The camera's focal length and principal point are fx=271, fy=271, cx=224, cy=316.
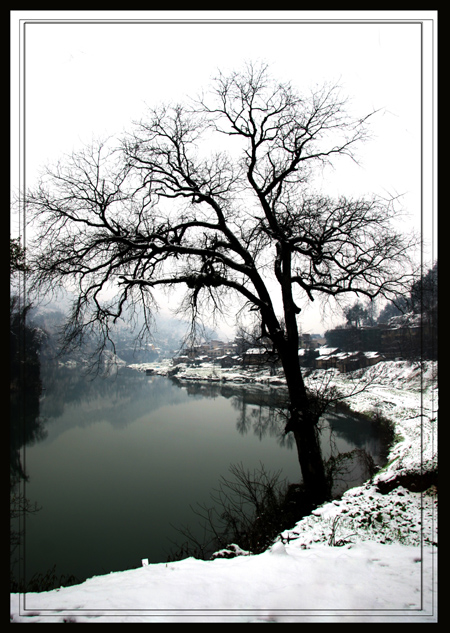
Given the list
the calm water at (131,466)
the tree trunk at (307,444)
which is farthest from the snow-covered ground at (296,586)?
the calm water at (131,466)

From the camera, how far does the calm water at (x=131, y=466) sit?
16.9ft

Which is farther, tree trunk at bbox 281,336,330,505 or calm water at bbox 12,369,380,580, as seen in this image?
calm water at bbox 12,369,380,580

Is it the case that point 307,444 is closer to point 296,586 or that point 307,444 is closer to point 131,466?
point 296,586

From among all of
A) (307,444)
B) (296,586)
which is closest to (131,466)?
(307,444)

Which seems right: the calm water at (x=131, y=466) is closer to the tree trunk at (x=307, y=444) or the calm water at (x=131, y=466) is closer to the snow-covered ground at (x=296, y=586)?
the tree trunk at (x=307, y=444)

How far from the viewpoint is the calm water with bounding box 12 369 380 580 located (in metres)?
5.16

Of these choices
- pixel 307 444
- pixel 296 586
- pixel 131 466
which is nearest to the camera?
pixel 296 586

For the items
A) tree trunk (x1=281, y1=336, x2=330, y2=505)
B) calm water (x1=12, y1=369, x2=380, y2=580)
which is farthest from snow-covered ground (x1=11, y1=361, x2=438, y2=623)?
calm water (x1=12, y1=369, x2=380, y2=580)

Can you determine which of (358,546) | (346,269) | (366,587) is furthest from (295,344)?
(366,587)

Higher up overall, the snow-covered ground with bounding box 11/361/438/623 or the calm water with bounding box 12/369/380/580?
the snow-covered ground with bounding box 11/361/438/623

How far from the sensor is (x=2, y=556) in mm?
2455

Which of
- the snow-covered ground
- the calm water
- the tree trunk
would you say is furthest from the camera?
the calm water

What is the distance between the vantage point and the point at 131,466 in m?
7.87

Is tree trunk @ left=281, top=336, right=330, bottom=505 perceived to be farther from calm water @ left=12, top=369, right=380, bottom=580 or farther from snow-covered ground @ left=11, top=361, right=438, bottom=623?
calm water @ left=12, top=369, right=380, bottom=580
